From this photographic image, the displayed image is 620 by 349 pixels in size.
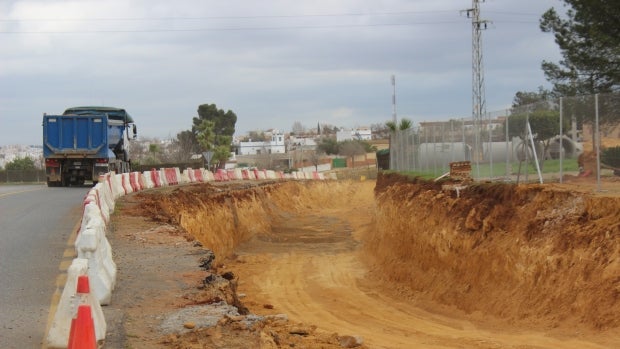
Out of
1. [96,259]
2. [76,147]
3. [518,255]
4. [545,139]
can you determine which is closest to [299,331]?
[96,259]

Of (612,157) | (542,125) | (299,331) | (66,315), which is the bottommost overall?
(299,331)

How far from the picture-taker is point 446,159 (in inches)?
1081

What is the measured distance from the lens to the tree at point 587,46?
2411cm

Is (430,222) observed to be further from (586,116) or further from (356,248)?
(356,248)

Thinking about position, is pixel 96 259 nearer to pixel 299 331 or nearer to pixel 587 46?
pixel 299 331

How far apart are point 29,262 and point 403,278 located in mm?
12796

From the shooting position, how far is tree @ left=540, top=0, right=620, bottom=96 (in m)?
24.1

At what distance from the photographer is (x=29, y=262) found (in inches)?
441

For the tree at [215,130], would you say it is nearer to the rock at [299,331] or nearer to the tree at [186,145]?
the tree at [186,145]

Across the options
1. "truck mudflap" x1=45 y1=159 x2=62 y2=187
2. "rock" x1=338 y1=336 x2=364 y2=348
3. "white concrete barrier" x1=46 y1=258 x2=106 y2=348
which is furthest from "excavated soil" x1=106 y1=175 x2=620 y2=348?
"truck mudflap" x1=45 y1=159 x2=62 y2=187

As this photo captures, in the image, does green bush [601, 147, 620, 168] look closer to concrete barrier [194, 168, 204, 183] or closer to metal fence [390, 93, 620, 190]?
metal fence [390, 93, 620, 190]

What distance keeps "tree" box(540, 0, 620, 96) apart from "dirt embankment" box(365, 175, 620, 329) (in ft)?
24.4

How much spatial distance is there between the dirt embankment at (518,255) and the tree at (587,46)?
7.43m

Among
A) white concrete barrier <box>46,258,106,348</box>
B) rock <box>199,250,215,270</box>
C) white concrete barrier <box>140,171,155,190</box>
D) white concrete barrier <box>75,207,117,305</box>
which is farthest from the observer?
white concrete barrier <box>140,171,155,190</box>
